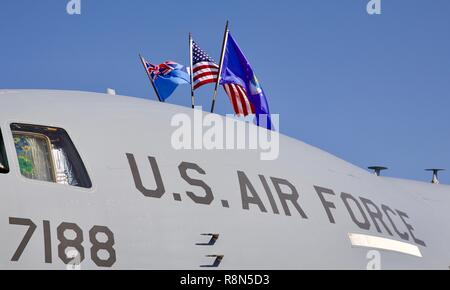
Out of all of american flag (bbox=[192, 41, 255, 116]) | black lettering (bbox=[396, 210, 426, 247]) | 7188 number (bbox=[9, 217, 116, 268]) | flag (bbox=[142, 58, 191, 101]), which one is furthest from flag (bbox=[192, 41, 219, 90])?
7188 number (bbox=[9, 217, 116, 268])

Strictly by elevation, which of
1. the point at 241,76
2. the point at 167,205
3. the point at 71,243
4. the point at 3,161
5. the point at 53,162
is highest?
the point at 241,76

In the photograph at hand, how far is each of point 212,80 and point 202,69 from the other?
2.33 ft

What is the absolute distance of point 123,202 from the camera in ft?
28.9

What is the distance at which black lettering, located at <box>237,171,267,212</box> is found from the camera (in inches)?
391

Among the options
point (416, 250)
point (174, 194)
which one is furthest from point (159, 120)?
point (416, 250)

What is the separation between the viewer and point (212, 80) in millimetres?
24672

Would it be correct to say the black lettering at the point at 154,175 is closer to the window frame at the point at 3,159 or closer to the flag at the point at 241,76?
the window frame at the point at 3,159

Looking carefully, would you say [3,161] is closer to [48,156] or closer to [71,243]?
[48,156]

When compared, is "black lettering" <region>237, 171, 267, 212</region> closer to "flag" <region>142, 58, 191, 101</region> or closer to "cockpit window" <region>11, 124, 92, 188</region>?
"cockpit window" <region>11, 124, 92, 188</region>

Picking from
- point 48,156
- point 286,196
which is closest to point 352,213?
point 286,196

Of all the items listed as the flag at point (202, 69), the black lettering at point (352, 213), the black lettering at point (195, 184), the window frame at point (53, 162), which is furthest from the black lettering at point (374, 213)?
the flag at point (202, 69)

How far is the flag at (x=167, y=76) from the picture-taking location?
29.9 metres

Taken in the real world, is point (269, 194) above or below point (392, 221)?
below
